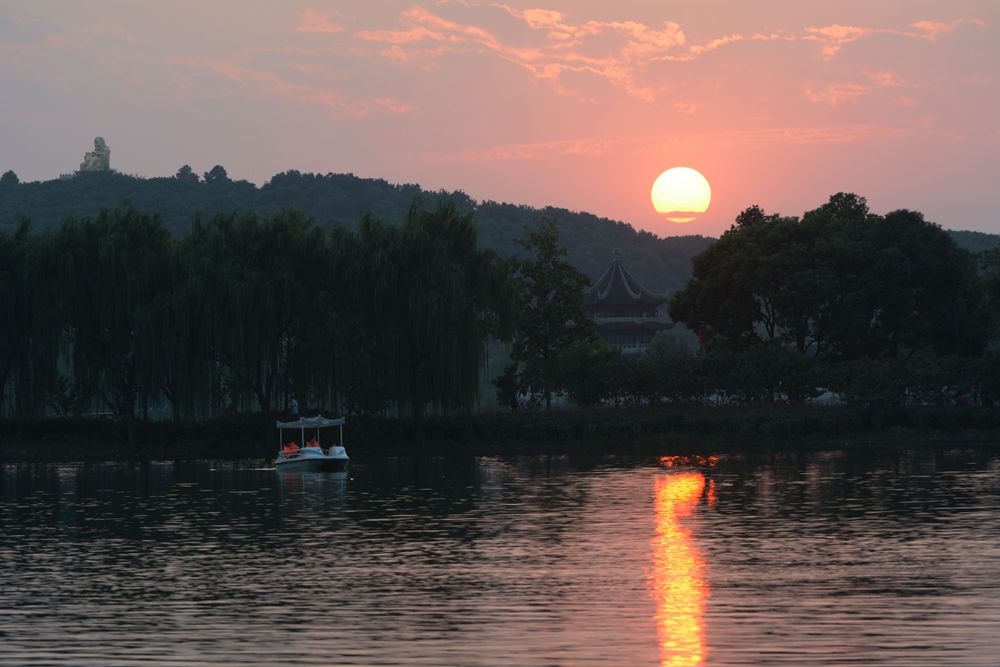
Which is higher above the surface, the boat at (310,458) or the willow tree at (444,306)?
the willow tree at (444,306)

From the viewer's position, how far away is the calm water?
63.9ft

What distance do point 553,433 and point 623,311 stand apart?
241ft

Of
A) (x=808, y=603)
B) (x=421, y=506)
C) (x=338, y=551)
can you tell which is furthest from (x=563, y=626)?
(x=421, y=506)

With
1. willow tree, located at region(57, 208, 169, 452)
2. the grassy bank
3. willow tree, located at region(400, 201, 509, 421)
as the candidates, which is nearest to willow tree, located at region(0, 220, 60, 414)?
willow tree, located at region(57, 208, 169, 452)

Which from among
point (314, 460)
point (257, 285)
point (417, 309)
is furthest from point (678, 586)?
point (257, 285)

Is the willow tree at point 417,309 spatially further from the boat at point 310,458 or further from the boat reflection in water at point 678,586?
the boat reflection in water at point 678,586

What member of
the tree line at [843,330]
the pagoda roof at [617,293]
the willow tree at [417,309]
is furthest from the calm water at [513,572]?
the pagoda roof at [617,293]

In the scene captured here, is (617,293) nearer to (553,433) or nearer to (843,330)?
(843,330)

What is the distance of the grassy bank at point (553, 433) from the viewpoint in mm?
67000

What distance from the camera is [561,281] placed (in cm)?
8025

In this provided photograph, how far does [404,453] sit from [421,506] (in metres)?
25.2

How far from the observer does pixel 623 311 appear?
142 meters

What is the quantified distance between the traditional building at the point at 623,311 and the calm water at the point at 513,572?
88.6m

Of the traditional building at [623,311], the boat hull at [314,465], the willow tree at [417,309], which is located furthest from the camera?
the traditional building at [623,311]
